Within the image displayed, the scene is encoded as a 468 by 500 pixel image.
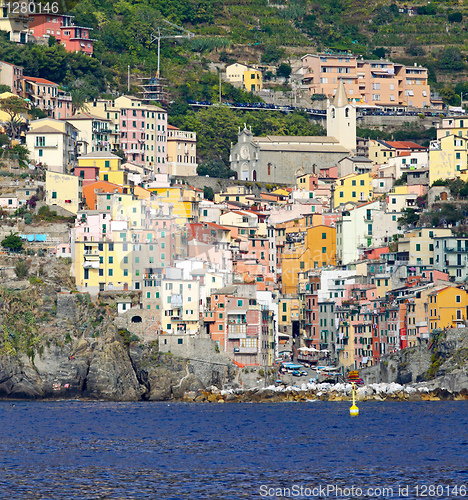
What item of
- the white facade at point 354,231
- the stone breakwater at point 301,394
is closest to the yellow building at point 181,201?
the white facade at point 354,231

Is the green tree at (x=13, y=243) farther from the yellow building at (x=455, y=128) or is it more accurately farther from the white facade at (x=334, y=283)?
the yellow building at (x=455, y=128)

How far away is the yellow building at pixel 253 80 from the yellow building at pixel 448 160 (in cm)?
3899

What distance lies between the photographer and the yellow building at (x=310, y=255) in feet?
359

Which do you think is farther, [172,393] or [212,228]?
[212,228]

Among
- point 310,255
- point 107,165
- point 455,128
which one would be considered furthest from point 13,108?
point 455,128

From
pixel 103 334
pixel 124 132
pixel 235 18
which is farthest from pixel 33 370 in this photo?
pixel 235 18

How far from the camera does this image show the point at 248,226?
111062 millimetres

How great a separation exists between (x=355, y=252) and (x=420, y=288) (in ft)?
52.6

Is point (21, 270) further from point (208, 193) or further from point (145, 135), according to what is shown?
point (145, 135)

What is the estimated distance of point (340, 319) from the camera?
320 ft

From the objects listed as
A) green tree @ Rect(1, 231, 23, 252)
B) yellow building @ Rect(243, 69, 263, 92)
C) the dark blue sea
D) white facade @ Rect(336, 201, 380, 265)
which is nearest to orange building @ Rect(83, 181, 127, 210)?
green tree @ Rect(1, 231, 23, 252)

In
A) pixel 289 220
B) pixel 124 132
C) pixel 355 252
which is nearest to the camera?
pixel 355 252

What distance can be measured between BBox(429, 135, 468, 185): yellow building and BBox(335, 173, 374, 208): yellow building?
6382 mm

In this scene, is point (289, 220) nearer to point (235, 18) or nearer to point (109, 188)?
point (109, 188)
